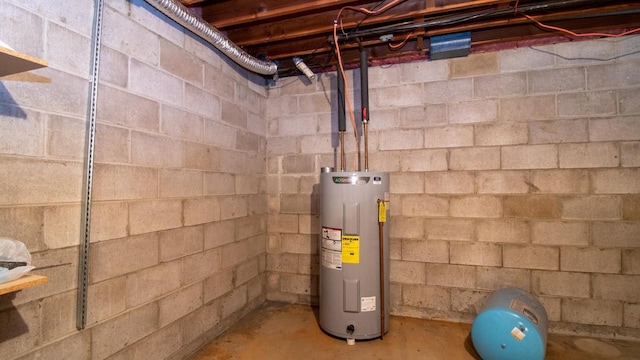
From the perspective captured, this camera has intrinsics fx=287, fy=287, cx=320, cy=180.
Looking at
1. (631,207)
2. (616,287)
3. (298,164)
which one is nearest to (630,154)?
(631,207)

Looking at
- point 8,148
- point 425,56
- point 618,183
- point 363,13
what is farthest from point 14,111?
point 618,183

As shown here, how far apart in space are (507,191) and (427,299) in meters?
1.02

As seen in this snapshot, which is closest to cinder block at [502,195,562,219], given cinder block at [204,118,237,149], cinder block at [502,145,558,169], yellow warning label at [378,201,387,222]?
cinder block at [502,145,558,169]

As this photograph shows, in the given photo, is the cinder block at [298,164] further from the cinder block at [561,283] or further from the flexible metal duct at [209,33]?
the cinder block at [561,283]

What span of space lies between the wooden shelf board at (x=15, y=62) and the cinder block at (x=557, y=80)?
270cm

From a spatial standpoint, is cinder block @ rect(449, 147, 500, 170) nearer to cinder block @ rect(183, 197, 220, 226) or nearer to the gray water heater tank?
the gray water heater tank

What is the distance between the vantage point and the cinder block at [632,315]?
75.0 inches

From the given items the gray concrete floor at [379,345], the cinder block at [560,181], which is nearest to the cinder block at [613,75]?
the cinder block at [560,181]

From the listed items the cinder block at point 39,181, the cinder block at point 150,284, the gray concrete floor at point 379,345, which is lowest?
the gray concrete floor at point 379,345

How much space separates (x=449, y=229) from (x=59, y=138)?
2.37m

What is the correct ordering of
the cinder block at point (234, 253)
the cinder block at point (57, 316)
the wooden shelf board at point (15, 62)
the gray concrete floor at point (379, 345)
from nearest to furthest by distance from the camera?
the wooden shelf board at point (15, 62)
the cinder block at point (57, 316)
the gray concrete floor at point (379, 345)
the cinder block at point (234, 253)

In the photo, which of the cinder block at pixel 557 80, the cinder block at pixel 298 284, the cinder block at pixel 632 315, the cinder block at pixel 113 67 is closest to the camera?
the cinder block at pixel 113 67

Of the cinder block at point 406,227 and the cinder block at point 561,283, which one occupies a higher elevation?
the cinder block at point 406,227

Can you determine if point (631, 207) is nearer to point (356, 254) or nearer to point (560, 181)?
point (560, 181)
